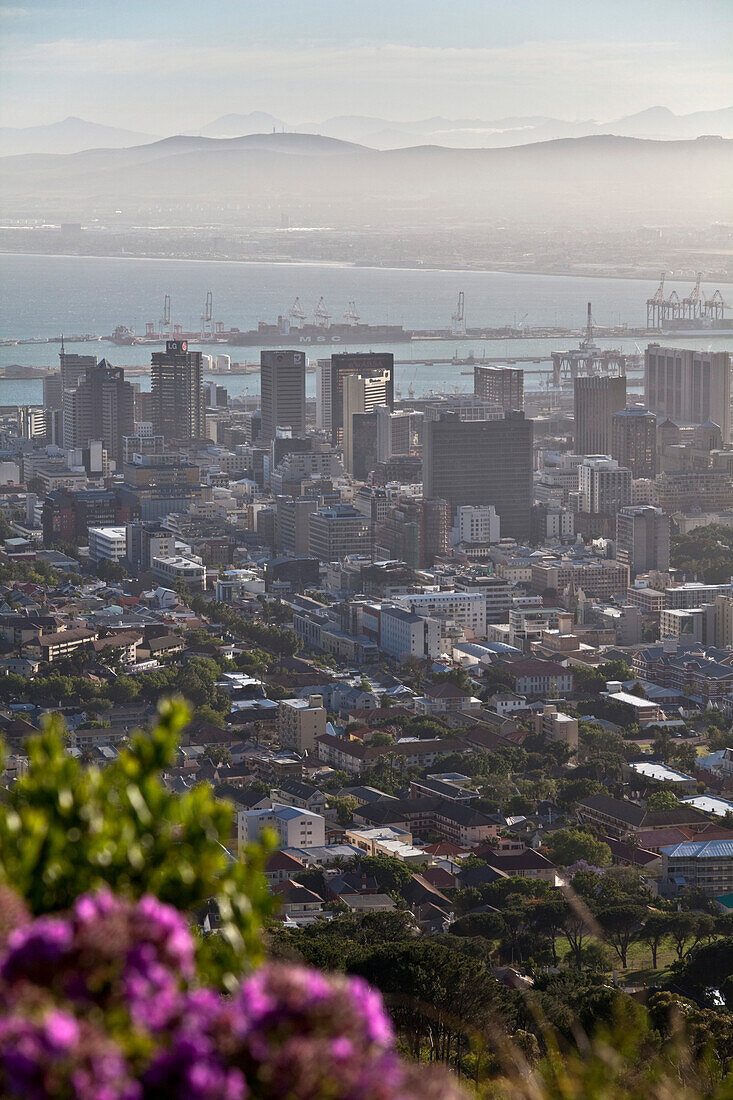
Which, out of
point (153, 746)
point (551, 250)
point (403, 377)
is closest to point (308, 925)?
point (153, 746)

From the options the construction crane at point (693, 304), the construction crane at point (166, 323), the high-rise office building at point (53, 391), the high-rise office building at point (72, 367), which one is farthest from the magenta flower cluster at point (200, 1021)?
the construction crane at point (166, 323)

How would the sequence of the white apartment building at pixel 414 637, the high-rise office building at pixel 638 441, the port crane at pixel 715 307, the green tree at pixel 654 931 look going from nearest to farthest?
the green tree at pixel 654 931 → the white apartment building at pixel 414 637 → the high-rise office building at pixel 638 441 → the port crane at pixel 715 307

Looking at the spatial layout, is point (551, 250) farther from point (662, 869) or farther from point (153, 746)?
point (153, 746)

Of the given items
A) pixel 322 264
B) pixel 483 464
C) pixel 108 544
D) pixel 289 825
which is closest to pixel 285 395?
pixel 483 464

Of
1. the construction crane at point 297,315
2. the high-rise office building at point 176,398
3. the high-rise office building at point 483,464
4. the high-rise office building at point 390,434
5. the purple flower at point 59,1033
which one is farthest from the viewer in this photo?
the construction crane at point 297,315

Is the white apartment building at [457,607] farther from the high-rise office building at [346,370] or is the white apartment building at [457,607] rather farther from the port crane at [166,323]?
the port crane at [166,323]

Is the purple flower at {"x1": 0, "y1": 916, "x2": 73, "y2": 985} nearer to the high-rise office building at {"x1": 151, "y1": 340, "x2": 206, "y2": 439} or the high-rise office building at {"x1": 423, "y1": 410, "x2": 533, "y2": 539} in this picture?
the high-rise office building at {"x1": 423, "y1": 410, "x2": 533, "y2": 539}

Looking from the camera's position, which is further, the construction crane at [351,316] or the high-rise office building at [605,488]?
the construction crane at [351,316]
